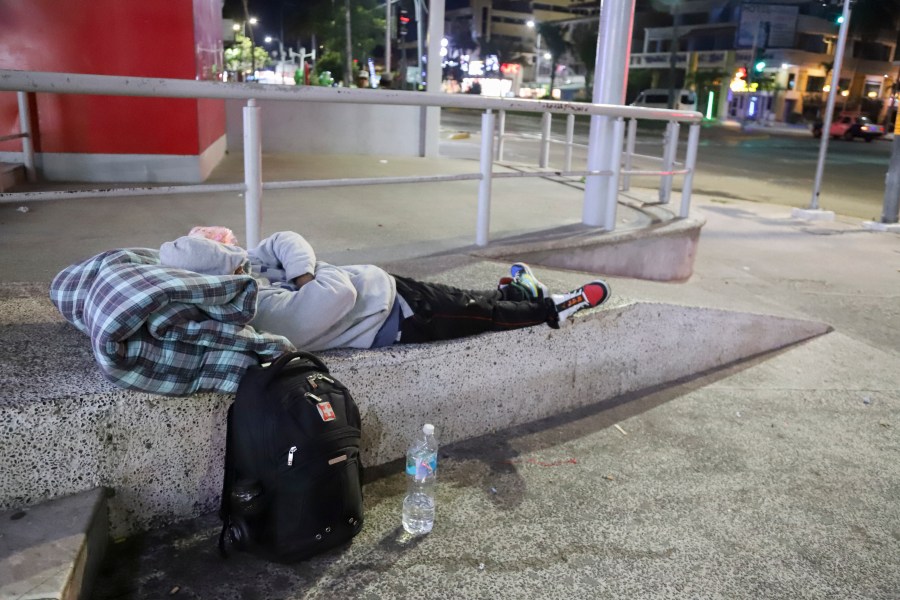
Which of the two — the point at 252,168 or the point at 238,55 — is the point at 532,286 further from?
the point at 238,55

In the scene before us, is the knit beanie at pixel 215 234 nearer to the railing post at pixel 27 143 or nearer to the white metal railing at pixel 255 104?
the white metal railing at pixel 255 104

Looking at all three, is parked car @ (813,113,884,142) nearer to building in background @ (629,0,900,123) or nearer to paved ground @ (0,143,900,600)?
building in background @ (629,0,900,123)

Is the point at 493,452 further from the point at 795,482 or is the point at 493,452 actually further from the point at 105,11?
the point at 105,11

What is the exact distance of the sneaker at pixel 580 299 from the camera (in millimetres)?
3688

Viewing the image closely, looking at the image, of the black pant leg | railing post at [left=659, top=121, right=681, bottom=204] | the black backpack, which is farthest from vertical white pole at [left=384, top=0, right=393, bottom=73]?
the black backpack

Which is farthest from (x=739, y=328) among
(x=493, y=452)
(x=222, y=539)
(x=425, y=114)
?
(x=425, y=114)

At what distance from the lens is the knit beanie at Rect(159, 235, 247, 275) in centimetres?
269

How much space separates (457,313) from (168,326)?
133cm

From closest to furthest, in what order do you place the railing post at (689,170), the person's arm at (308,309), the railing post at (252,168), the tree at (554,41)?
1. the person's arm at (308,309)
2. the railing post at (252,168)
3. the railing post at (689,170)
4. the tree at (554,41)

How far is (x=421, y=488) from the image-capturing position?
2.95m

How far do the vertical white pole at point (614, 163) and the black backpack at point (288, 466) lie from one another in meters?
3.70

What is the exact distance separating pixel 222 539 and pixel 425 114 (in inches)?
392

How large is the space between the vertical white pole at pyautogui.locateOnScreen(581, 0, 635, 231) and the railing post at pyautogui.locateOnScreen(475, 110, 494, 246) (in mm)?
1385

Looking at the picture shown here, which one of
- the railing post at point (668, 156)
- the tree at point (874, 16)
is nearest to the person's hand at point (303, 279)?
the railing post at point (668, 156)
